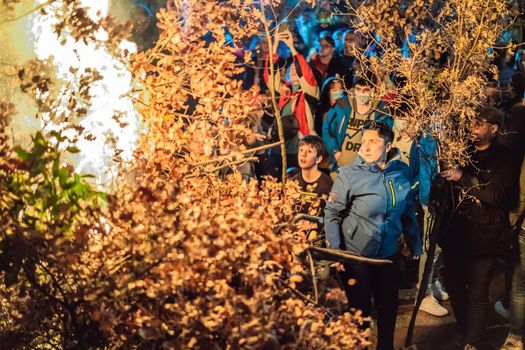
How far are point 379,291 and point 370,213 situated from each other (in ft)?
2.33

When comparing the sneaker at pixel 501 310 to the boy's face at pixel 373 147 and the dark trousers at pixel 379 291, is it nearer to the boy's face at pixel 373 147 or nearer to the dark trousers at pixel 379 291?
the dark trousers at pixel 379 291

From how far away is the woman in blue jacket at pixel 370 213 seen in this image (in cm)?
604

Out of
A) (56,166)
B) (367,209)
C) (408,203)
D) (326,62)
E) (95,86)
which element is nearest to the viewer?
(56,166)

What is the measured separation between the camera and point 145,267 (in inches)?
127

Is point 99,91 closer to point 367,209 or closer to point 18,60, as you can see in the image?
point 18,60

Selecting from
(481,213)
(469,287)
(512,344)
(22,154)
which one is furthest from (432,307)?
(22,154)

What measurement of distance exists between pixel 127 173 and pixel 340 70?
6129 millimetres

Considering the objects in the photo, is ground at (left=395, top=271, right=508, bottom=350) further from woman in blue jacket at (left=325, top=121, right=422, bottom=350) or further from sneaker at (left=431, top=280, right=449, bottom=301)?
woman in blue jacket at (left=325, top=121, right=422, bottom=350)

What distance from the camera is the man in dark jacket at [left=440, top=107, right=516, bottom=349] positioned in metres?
6.71

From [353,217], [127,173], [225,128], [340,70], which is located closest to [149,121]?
[225,128]

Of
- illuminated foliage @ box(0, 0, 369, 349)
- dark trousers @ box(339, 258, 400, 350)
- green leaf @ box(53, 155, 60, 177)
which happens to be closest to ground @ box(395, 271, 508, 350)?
dark trousers @ box(339, 258, 400, 350)

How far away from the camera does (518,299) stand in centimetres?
660

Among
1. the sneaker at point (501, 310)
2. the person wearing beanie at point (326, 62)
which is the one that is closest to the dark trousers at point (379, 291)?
the sneaker at point (501, 310)

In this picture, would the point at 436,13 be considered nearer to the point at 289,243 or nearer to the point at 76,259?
the point at 289,243
